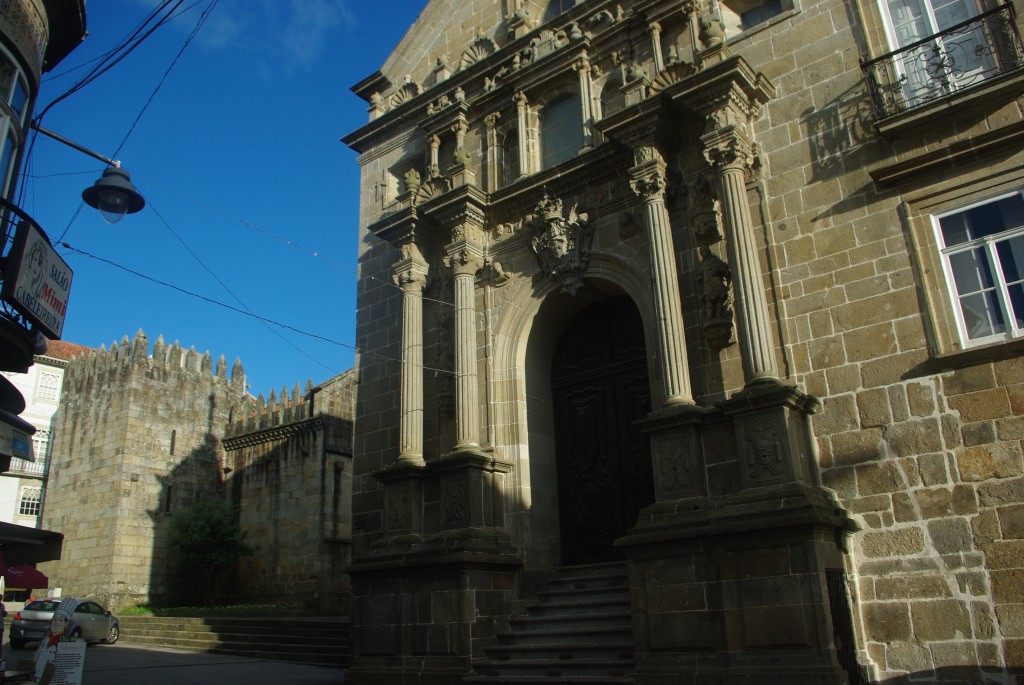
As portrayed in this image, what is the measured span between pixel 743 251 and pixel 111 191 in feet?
27.2

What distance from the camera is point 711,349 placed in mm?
11164

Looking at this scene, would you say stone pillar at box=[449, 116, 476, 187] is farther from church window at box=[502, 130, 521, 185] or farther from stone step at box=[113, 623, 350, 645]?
stone step at box=[113, 623, 350, 645]

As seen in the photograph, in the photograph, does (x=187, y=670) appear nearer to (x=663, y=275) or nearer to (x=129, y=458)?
(x=663, y=275)

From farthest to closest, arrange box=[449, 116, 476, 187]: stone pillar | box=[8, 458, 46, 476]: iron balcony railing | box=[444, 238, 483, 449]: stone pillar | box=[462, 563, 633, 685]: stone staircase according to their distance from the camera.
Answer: box=[8, 458, 46, 476]: iron balcony railing
box=[449, 116, 476, 187]: stone pillar
box=[444, 238, 483, 449]: stone pillar
box=[462, 563, 633, 685]: stone staircase

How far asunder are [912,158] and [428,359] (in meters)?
8.17

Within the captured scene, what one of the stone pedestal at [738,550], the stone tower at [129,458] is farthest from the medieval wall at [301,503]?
the stone pedestal at [738,550]

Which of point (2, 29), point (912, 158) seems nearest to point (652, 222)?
point (912, 158)

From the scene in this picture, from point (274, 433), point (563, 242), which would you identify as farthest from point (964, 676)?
point (274, 433)

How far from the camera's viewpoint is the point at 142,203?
10977 mm

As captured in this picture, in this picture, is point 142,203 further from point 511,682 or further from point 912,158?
point 912,158

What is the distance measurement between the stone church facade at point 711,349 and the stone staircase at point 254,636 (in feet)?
10.1

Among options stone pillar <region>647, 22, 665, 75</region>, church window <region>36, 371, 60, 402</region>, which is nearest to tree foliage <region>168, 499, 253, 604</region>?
church window <region>36, 371, 60, 402</region>

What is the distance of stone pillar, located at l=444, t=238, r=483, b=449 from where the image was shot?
42.3ft

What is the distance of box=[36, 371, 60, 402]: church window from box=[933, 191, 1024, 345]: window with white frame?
1643 inches
